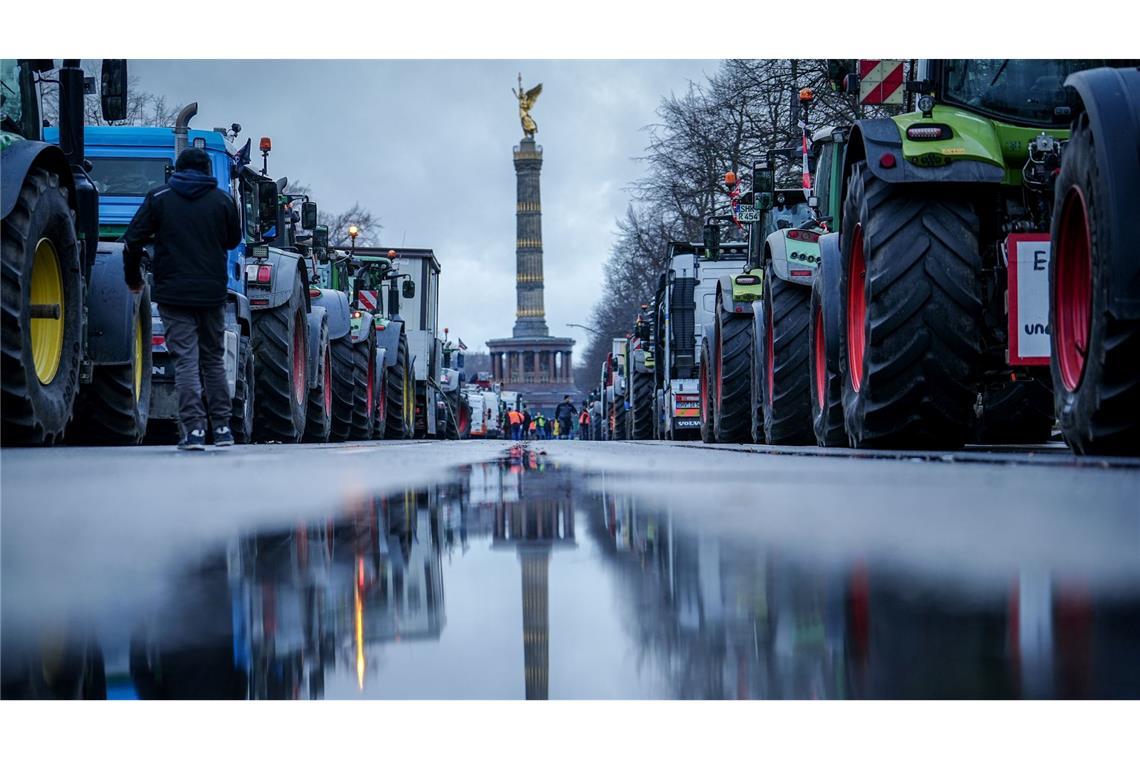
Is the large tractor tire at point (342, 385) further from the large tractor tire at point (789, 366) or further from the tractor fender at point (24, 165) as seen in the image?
the tractor fender at point (24, 165)

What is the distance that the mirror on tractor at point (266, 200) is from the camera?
13334 millimetres

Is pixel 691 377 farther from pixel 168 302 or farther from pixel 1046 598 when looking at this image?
pixel 1046 598

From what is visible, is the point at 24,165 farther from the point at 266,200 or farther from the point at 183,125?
the point at 266,200

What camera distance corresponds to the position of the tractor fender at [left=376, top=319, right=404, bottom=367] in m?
21.6

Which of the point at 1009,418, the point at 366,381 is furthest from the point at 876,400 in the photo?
the point at 366,381

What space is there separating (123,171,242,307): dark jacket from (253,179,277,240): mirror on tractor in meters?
4.84

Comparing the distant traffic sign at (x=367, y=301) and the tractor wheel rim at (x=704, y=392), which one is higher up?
the distant traffic sign at (x=367, y=301)

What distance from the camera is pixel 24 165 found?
6266 mm

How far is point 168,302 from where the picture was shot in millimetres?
8234

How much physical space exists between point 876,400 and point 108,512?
15.8 feet

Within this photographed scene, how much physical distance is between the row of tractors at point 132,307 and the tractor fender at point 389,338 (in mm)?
23

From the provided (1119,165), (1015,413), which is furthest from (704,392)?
(1119,165)

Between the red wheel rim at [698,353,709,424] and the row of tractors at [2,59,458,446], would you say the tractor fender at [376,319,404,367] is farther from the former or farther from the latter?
the red wheel rim at [698,353,709,424]

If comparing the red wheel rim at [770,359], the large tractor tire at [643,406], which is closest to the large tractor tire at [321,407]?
the red wheel rim at [770,359]
